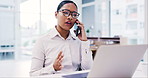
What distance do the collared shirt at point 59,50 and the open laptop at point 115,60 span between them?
0.57 meters

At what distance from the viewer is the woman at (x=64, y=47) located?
1250mm

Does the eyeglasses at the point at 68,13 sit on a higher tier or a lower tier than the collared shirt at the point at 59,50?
→ higher

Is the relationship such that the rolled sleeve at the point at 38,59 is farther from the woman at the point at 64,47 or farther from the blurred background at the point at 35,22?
the blurred background at the point at 35,22

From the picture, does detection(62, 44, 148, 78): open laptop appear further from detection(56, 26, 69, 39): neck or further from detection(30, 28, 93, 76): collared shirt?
detection(56, 26, 69, 39): neck

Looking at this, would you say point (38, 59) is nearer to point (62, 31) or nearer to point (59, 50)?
point (59, 50)

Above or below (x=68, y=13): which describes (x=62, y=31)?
below

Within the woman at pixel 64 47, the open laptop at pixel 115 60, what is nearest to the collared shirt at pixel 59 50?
the woman at pixel 64 47

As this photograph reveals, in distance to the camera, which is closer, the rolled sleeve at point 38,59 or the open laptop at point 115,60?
the open laptop at point 115,60

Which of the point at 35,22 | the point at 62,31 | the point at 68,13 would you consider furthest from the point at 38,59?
the point at 35,22

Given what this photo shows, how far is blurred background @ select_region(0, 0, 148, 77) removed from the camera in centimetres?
457

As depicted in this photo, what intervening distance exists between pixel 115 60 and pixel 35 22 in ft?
15.8

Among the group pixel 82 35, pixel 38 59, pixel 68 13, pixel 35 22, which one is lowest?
pixel 38 59

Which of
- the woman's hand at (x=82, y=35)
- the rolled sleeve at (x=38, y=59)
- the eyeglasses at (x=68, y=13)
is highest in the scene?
the eyeglasses at (x=68, y=13)

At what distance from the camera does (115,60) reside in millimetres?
666
